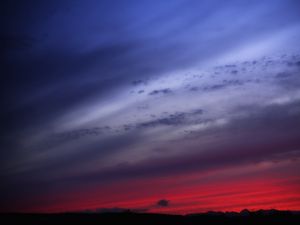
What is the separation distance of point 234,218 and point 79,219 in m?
21.2

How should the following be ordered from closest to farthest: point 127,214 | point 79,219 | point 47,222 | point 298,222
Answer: point 47,222, point 79,219, point 127,214, point 298,222

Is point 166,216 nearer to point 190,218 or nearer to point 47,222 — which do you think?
point 190,218

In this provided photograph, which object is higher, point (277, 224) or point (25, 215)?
point (25, 215)

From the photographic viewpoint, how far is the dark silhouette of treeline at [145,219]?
39125 mm

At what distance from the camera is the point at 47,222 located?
3762cm

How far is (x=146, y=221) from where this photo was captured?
41.7 meters

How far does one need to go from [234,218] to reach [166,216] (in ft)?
30.6

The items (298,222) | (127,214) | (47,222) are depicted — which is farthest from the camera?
(298,222)

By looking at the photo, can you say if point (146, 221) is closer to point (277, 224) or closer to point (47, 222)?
point (47, 222)

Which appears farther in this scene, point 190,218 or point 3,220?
point 190,218

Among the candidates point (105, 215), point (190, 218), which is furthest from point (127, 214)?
point (190, 218)

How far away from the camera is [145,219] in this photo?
42656mm

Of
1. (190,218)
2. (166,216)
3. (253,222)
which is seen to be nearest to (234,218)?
(253,222)

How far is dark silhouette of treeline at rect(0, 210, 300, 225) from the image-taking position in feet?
128
